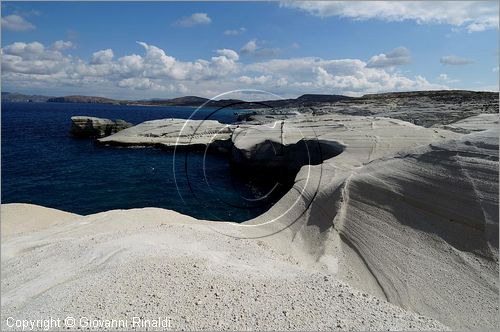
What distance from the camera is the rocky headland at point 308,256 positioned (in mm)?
7680

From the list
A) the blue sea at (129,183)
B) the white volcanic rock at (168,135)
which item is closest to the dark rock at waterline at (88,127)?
the white volcanic rock at (168,135)

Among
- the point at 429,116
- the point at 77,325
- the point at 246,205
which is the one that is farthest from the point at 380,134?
the point at 77,325

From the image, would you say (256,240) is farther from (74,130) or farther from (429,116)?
(74,130)

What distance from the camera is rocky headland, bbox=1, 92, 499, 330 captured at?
7.68 meters

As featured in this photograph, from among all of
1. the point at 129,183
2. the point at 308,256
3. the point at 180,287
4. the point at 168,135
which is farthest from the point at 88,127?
the point at 180,287

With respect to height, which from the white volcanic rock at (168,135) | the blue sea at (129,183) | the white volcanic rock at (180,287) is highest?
the white volcanic rock at (168,135)

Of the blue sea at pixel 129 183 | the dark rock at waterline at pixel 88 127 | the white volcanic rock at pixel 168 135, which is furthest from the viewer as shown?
the dark rock at waterline at pixel 88 127

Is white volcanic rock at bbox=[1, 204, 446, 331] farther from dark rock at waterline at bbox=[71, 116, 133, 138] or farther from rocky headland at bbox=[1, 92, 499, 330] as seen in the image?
dark rock at waterline at bbox=[71, 116, 133, 138]

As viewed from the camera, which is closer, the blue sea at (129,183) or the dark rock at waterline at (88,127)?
the blue sea at (129,183)

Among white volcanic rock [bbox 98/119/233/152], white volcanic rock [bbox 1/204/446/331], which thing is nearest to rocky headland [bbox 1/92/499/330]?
white volcanic rock [bbox 1/204/446/331]

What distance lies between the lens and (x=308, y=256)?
12992 mm

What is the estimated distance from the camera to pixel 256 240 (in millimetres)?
13453

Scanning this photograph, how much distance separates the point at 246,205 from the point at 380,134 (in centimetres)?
1158

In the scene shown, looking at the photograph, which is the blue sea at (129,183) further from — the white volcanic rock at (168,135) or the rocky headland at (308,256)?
the rocky headland at (308,256)
